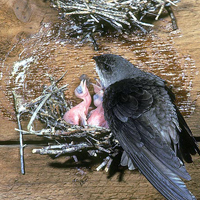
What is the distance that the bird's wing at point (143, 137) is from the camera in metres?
1.62

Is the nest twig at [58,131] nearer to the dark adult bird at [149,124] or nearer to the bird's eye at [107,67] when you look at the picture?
the dark adult bird at [149,124]

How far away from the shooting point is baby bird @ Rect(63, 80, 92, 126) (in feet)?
6.22

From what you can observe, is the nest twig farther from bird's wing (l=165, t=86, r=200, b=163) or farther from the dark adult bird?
bird's wing (l=165, t=86, r=200, b=163)

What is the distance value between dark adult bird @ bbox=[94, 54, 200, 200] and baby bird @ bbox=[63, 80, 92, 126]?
95 millimetres

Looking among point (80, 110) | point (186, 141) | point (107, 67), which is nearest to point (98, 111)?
point (80, 110)

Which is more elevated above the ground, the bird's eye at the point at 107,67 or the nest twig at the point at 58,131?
the bird's eye at the point at 107,67

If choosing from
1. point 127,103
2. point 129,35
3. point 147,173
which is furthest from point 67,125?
point 129,35

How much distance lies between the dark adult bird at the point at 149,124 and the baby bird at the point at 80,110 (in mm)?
95

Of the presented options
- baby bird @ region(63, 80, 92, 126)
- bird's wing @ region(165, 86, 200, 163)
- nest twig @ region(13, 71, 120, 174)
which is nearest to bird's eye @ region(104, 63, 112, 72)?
baby bird @ region(63, 80, 92, 126)

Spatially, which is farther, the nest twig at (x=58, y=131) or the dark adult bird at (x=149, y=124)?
the nest twig at (x=58, y=131)

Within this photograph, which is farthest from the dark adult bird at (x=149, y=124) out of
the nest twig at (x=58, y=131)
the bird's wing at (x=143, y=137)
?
the nest twig at (x=58, y=131)

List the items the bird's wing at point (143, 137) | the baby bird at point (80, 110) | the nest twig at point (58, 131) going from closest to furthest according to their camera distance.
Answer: the bird's wing at point (143, 137)
the nest twig at point (58, 131)
the baby bird at point (80, 110)

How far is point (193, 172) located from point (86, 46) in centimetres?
83

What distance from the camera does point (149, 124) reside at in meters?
1.80
